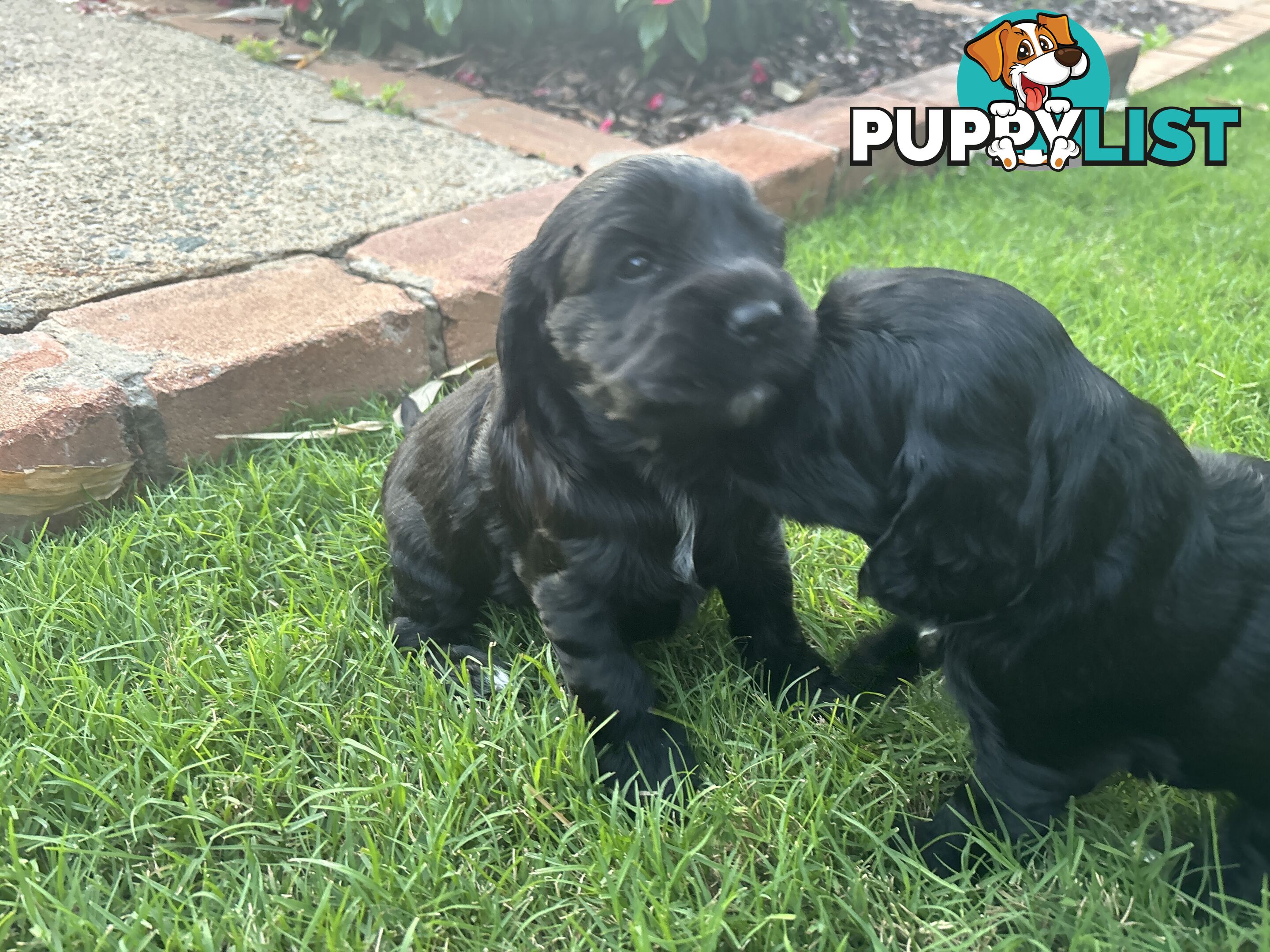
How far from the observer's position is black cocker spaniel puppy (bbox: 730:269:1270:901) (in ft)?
4.62

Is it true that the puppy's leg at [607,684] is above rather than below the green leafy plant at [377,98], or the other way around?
below

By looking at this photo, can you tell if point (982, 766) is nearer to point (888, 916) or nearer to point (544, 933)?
point (888, 916)

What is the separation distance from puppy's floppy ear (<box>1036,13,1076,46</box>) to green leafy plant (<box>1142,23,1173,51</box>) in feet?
4.33

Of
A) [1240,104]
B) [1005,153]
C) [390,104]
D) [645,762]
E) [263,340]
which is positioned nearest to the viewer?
[645,762]

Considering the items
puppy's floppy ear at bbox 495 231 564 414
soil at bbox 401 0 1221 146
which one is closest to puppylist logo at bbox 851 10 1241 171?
soil at bbox 401 0 1221 146

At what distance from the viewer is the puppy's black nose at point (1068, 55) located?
517cm

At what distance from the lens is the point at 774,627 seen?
6.86 ft

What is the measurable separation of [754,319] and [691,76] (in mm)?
4048

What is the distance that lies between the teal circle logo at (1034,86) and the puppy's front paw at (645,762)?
3.86 meters

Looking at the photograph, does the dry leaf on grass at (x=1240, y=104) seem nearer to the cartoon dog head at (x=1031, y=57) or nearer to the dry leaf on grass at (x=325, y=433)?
the cartoon dog head at (x=1031, y=57)

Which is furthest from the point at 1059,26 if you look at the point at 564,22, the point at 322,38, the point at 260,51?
the point at 260,51

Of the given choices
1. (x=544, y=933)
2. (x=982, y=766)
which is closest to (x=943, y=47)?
Answer: (x=982, y=766)

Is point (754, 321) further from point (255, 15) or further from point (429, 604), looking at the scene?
point (255, 15)

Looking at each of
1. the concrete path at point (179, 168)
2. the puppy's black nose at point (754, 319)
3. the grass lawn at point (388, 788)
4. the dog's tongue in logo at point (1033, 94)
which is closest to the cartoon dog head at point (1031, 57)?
the dog's tongue in logo at point (1033, 94)
